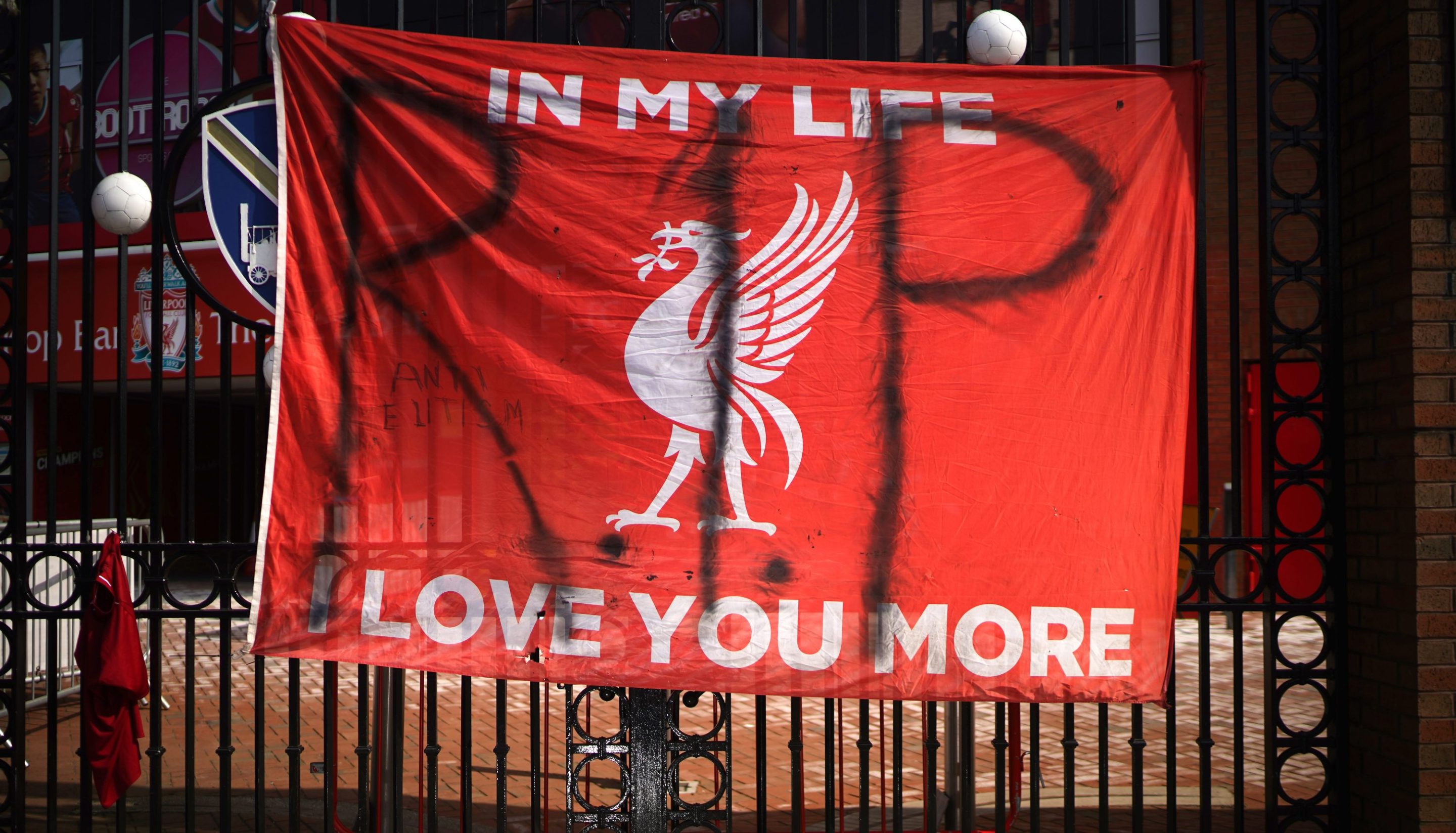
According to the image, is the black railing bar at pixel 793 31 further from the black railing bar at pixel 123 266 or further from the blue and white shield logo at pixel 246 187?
the black railing bar at pixel 123 266

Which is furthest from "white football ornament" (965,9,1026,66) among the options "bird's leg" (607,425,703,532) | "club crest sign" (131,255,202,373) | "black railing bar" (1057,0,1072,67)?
"club crest sign" (131,255,202,373)

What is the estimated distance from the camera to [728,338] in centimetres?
396

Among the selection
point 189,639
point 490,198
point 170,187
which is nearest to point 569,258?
point 490,198

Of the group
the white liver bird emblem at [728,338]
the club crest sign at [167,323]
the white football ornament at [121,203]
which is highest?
the club crest sign at [167,323]

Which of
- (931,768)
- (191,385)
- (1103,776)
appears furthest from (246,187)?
(1103,776)

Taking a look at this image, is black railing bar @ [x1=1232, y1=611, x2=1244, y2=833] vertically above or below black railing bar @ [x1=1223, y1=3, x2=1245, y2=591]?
below

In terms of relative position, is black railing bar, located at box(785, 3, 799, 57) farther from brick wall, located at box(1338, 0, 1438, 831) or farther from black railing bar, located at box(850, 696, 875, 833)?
brick wall, located at box(1338, 0, 1438, 831)

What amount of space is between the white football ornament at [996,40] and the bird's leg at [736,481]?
165 centimetres

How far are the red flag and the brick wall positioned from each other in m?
4.42

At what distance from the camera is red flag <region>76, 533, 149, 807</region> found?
3.94m

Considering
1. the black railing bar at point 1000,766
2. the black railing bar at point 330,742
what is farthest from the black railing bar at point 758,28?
the black railing bar at point 330,742

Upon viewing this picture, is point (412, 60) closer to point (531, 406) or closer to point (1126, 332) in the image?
point (531, 406)

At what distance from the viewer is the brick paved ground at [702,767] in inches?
232

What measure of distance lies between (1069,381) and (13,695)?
4049mm
